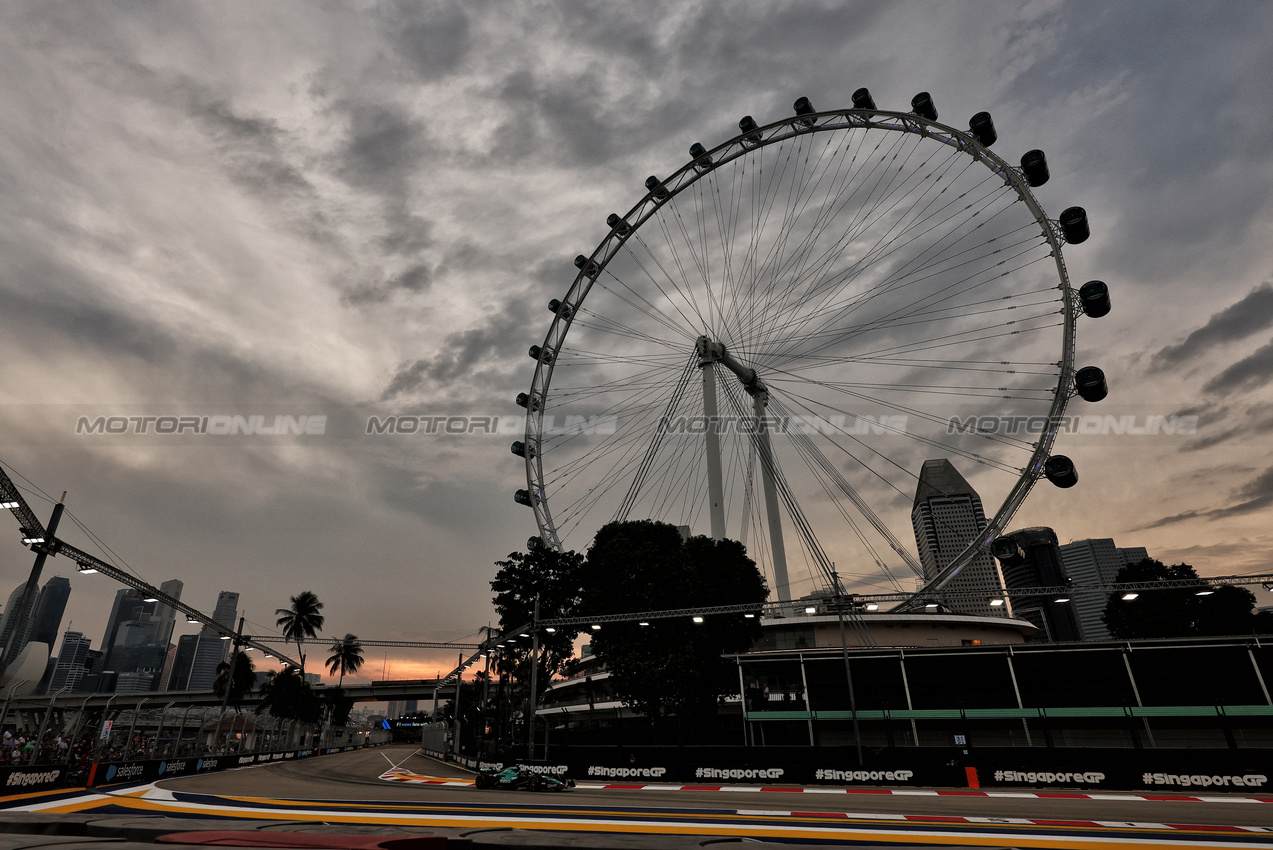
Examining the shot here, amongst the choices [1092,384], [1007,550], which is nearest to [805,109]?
[1092,384]

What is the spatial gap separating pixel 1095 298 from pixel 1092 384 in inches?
170

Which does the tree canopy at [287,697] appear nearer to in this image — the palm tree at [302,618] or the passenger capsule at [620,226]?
the palm tree at [302,618]

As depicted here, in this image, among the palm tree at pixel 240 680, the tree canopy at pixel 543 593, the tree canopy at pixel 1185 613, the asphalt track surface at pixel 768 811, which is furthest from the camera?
the palm tree at pixel 240 680

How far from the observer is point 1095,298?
1189 inches

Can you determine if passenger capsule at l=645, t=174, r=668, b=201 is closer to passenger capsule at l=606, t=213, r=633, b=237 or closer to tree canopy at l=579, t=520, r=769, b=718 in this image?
passenger capsule at l=606, t=213, r=633, b=237

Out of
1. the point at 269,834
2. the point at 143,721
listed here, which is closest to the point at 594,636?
the point at 269,834

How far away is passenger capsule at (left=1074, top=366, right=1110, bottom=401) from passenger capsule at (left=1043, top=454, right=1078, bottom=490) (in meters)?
3.35

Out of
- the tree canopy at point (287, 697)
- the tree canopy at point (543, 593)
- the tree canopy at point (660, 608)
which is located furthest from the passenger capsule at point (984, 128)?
the tree canopy at point (287, 697)

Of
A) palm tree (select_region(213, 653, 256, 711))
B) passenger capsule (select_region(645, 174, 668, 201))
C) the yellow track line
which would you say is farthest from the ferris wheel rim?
palm tree (select_region(213, 653, 256, 711))

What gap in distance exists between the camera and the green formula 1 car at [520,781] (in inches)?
1178

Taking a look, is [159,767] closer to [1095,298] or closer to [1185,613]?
[1095,298]

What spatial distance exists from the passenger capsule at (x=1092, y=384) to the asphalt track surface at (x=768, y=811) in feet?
56.3

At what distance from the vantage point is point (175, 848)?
30.1 ft

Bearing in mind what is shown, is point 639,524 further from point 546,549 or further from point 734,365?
point 734,365
